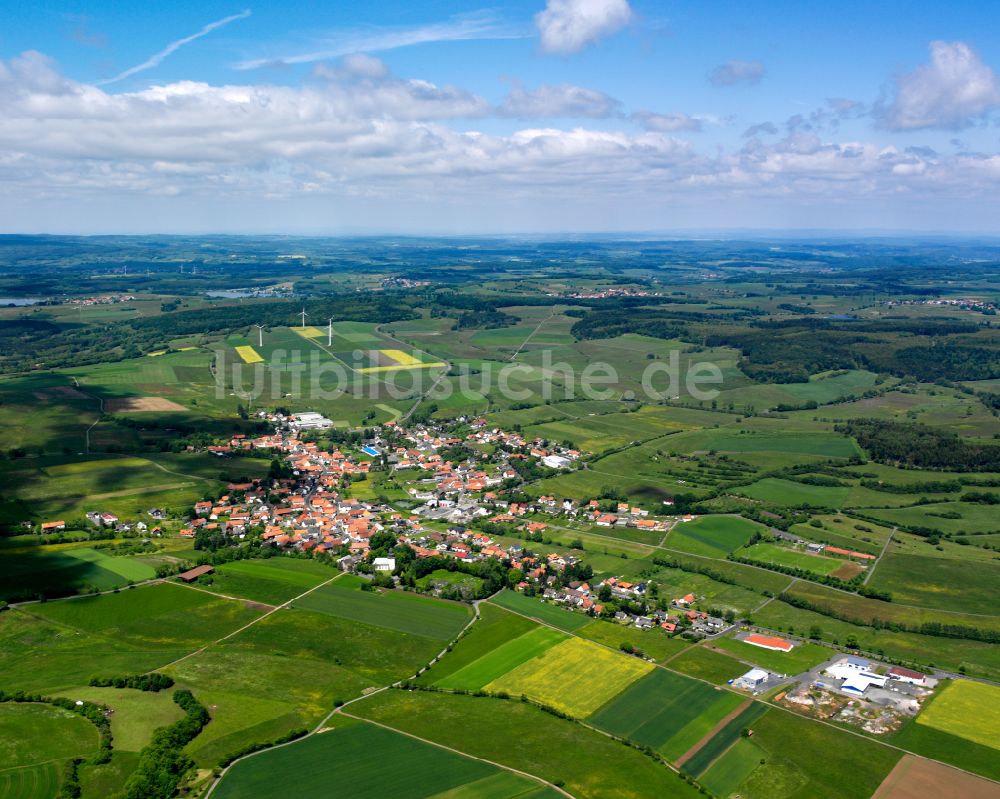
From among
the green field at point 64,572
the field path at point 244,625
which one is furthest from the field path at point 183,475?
the field path at point 244,625

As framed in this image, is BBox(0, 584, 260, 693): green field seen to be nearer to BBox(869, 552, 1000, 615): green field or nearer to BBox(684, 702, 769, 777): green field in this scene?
BBox(684, 702, 769, 777): green field

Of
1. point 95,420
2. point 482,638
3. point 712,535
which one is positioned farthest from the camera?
point 95,420

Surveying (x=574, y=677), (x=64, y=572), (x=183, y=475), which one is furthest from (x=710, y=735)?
(x=183, y=475)

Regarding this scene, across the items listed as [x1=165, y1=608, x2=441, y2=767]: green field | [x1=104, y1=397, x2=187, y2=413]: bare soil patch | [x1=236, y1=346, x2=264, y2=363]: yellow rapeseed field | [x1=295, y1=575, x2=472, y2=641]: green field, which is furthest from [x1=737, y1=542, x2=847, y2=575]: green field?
[x1=236, y1=346, x2=264, y2=363]: yellow rapeseed field

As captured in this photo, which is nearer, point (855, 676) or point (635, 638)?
point (855, 676)

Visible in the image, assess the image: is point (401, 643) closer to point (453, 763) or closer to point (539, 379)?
point (453, 763)

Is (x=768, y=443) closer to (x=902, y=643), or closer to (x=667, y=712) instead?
(x=902, y=643)
